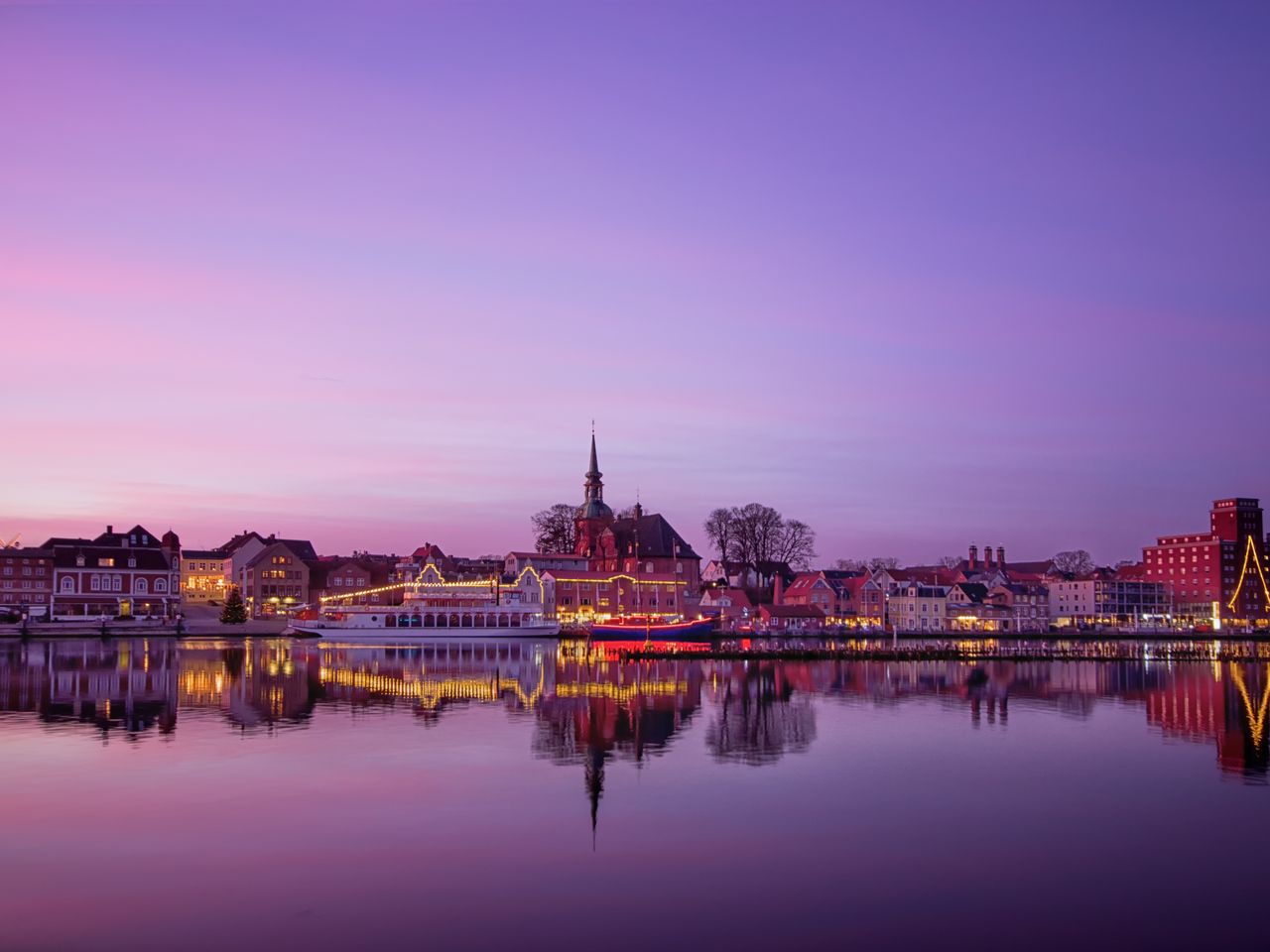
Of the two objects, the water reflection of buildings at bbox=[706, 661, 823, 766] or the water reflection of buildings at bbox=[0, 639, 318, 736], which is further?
the water reflection of buildings at bbox=[0, 639, 318, 736]

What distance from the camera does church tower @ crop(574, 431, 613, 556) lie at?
11638 centimetres

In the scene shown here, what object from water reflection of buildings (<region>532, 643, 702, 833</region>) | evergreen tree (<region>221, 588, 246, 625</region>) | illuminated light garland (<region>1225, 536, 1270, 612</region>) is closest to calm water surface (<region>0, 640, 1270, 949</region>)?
water reflection of buildings (<region>532, 643, 702, 833</region>)

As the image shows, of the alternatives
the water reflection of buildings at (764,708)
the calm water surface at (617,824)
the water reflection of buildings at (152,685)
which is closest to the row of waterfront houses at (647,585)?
the water reflection of buildings at (152,685)

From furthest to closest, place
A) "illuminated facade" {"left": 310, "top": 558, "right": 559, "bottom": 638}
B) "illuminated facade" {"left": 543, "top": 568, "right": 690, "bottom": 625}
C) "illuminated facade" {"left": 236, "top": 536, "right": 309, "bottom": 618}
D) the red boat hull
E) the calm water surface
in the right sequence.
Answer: "illuminated facade" {"left": 236, "top": 536, "right": 309, "bottom": 618}, "illuminated facade" {"left": 543, "top": 568, "right": 690, "bottom": 625}, "illuminated facade" {"left": 310, "top": 558, "right": 559, "bottom": 638}, the red boat hull, the calm water surface

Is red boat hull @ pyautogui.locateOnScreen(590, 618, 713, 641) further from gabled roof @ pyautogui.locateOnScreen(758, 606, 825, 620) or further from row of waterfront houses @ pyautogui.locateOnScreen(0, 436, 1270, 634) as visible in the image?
gabled roof @ pyautogui.locateOnScreen(758, 606, 825, 620)

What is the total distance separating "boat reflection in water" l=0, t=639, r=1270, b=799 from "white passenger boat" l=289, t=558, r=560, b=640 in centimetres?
1832

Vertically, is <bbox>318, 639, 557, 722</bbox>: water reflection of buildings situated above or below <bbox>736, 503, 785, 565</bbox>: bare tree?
below

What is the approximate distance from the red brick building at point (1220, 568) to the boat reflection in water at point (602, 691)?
7123cm

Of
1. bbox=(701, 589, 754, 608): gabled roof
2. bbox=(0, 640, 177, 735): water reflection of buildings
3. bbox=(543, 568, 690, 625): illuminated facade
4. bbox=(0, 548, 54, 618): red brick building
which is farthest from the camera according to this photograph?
bbox=(701, 589, 754, 608): gabled roof

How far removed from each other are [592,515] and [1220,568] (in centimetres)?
8491

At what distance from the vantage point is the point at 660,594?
350 feet

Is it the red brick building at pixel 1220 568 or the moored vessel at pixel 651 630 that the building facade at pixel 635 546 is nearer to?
the moored vessel at pixel 651 630

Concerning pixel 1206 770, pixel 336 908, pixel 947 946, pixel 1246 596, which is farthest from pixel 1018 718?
pixel 1246 596

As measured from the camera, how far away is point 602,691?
4353 centimetres
